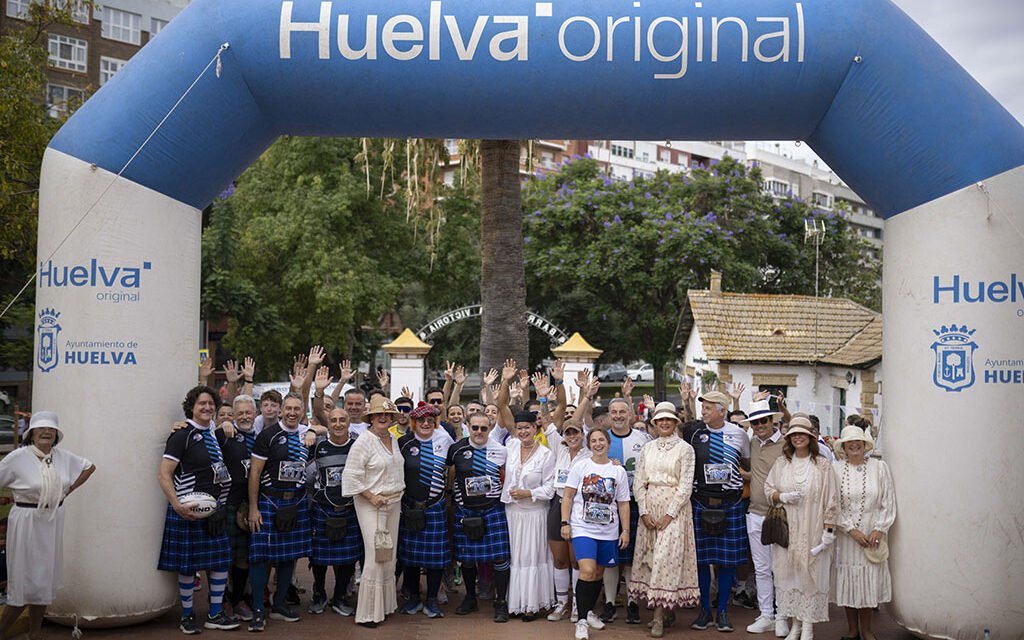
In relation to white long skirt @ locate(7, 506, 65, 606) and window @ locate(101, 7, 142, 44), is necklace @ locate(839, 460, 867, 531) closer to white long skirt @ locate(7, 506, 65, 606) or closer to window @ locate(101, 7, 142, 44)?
white long skirt @ locate(7, 506, 65, 606)

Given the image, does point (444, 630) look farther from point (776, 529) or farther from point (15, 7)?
point (15, 7)

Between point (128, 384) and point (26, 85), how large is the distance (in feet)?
23.2

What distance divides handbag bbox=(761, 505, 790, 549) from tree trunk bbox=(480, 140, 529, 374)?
5.48 metres

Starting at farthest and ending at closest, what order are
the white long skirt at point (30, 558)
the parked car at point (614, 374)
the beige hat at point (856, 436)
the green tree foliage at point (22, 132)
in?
1. the parked car at point (614, 374)
2. the green tree foliage at point (22, 132)
3. the beige hat at point (856, 436)
4. the white long skirt at point (30, 558)

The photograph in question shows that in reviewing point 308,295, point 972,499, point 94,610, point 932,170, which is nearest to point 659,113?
point 932,170

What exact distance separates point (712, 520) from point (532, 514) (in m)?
1.42

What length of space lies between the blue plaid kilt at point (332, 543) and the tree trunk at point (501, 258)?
474 cm

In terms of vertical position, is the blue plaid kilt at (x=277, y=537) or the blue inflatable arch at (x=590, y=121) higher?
the blue inflatable arch at (x=590, y=121)

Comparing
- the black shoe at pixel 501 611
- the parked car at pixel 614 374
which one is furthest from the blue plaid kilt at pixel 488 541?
the parked car at pixel 614 374

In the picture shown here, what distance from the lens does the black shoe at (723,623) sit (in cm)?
763

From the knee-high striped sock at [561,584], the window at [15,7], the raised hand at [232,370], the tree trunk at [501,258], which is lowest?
the knee-high striped sock at [561,584]

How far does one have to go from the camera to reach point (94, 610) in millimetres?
7062

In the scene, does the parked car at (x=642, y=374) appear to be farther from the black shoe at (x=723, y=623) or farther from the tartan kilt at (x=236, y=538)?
the tartan kilt at (x=236, y=538)

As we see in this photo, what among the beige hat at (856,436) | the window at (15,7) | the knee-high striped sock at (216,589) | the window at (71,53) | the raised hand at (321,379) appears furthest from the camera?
the window at (71,53)
